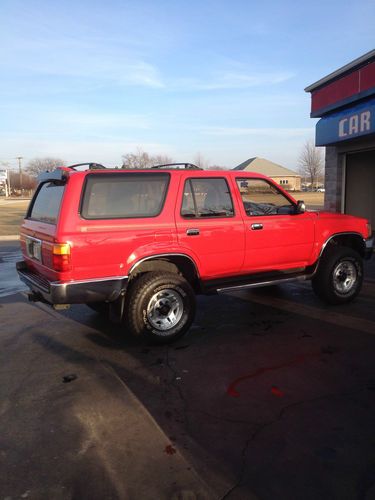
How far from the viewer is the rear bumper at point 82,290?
421 cm

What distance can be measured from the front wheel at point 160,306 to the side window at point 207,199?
83 cm

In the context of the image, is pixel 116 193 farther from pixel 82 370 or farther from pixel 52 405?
pixel 52 405

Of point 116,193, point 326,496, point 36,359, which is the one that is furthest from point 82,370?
point 326,496

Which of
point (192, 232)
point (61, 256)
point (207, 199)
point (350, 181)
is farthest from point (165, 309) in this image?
point (350, 181)

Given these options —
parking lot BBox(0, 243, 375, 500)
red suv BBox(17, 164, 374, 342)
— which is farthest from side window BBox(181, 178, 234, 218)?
parking lot BBox(0, 243, 375, 500)

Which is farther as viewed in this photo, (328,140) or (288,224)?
(328,140)

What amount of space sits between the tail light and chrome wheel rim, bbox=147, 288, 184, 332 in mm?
1028

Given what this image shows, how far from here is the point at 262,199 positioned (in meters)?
5.59

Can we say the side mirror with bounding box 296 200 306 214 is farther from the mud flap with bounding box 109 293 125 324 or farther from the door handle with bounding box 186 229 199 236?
the mud flap with bounding box 109 293 125 324

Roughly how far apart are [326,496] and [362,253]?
4.82m

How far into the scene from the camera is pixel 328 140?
11.5 m

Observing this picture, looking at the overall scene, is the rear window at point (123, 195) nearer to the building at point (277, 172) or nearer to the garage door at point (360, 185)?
the garage door at point (360, 185)

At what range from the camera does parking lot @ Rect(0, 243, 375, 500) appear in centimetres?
248

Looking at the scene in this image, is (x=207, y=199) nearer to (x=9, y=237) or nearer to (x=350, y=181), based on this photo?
(x=350, y=181)
